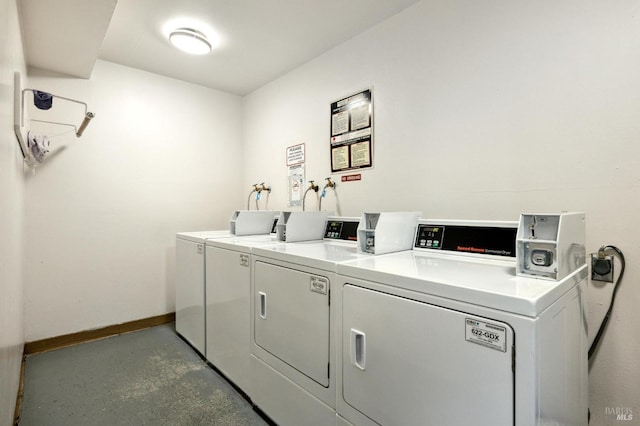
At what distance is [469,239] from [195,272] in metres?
2.02

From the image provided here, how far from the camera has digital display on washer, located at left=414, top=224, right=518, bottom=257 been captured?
134 centimetres

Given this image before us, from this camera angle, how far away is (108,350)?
252 cm

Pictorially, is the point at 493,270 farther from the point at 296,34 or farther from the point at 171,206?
the point at 171,206

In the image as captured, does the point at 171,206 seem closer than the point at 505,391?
No

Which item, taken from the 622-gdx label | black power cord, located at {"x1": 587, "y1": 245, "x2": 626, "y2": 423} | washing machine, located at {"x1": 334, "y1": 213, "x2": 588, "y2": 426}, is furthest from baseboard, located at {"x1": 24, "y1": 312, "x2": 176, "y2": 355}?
black power cord, located at {"x1": 587, "y1": 245, "x2": 626, "y2": 423}

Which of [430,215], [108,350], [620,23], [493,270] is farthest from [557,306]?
[108,350]

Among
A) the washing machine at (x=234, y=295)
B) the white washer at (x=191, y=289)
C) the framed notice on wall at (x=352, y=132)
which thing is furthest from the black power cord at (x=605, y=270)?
the white washer at (x=191, y=289)

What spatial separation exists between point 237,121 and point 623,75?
3386 millimetres

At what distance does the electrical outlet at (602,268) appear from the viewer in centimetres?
130

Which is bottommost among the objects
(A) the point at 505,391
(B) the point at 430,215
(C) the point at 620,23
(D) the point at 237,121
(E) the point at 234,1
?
(A) the point at 505,391

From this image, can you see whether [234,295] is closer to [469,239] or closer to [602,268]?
[469,239]

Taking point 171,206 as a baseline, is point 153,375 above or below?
below

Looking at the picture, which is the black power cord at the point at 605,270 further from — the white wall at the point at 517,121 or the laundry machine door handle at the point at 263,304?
the laundry machine door handle at the point at 263,304

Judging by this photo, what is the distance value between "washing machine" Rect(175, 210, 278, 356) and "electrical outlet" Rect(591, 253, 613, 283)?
7.18 feet
